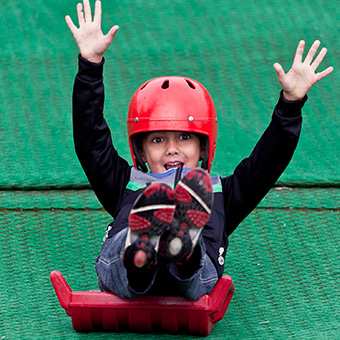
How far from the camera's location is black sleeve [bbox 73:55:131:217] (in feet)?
10.3

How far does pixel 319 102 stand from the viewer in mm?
5047

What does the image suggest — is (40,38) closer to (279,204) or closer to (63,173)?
(63,173)

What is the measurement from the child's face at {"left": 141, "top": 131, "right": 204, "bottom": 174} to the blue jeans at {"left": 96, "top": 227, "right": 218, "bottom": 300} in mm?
500

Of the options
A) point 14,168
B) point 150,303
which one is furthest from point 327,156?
point 150,303

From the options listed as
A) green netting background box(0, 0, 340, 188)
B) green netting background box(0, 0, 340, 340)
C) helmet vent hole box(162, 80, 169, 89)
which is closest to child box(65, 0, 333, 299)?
helmet vent hole box(162, 80, 169, 89)

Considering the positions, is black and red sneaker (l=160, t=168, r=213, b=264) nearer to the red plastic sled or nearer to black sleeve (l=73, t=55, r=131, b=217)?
the red plastic sled

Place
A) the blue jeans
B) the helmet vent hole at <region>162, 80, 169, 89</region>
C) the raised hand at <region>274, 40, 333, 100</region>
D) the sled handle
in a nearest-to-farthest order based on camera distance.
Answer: the blue jeans → the sled handle → the raised hand at <region>274, 40, 333, 100</region> → the helmet vent hole at <region>162, 80, 169, 89</region>

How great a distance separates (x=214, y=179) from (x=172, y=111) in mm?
332

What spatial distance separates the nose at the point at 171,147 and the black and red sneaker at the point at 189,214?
0.72m

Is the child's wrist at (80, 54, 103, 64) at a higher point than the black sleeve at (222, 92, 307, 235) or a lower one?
higher

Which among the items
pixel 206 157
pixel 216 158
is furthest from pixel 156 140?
pixel 216 158

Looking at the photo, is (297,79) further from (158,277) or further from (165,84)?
(158,277)

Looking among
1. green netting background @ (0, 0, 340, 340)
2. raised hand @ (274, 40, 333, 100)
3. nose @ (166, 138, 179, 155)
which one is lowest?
green netting background @ (0, 0, 340, 340)

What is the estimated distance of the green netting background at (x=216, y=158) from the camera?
335cm
